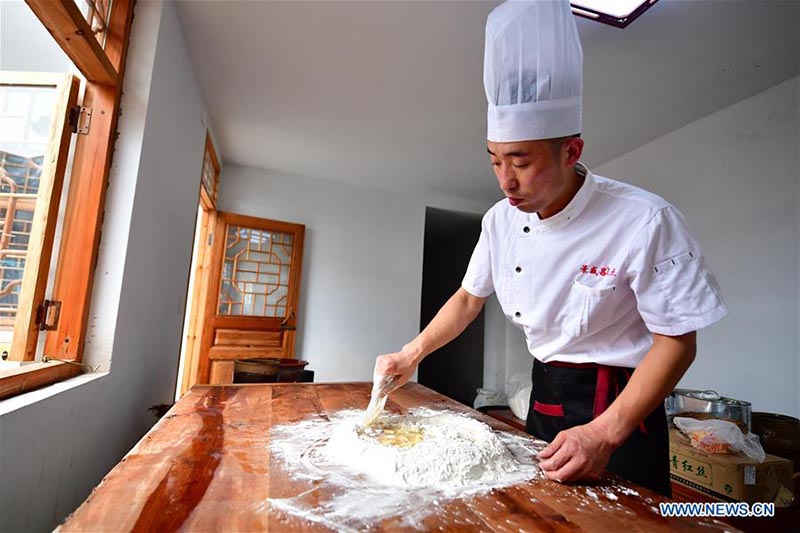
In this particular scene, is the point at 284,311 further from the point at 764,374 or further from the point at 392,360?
the point at 764,374

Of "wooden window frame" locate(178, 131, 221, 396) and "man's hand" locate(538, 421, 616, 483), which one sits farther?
"wooden window frame" locate(178, 131, 221, 396)

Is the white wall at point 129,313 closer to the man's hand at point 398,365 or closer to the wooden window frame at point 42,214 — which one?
the wooden window frame at point 42,214

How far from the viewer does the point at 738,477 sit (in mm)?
1681

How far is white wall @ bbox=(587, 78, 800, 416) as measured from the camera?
2.33 m

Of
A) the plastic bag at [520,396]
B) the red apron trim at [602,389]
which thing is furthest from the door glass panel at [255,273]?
the red apron trim at [602,389]

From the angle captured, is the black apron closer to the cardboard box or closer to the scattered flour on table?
the scattered flour on table

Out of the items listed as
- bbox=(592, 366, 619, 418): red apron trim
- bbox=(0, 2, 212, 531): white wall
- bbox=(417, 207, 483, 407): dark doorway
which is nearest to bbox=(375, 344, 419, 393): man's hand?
bbox=(592, 366, 619, 418): red apron trim

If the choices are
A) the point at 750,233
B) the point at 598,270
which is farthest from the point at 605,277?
the point at 750,233

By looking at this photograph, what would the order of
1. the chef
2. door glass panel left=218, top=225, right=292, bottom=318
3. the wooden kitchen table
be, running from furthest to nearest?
door glass panel left=218, top=225, right=292, bottom=318 → the chef → the wooden kitchen table

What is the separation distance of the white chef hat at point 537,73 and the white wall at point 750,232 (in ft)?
7.30

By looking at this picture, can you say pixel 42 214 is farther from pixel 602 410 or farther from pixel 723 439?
pixel 723 439

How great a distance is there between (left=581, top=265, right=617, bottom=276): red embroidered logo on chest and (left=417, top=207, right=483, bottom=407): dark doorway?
401 cm

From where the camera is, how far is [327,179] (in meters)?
4.44

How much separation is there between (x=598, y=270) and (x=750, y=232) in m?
2.30
